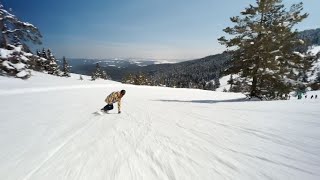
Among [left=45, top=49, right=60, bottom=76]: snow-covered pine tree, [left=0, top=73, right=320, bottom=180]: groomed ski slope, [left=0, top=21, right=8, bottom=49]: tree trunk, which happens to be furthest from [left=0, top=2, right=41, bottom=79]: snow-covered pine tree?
[left=45, top=49, right=60, bottom=76]: snow-covered pine tree

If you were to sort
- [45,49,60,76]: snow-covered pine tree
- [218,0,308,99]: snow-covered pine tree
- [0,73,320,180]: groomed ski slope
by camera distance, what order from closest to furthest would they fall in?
1. [0,73,320,180]: groomed ski slope
2. [218,0,308,99]: snow-covered pine tree
3. [45,49,60,76]: snow-covered pine tree

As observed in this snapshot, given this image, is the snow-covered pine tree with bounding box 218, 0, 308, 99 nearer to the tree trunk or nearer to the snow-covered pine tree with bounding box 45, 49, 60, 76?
the tree trunk

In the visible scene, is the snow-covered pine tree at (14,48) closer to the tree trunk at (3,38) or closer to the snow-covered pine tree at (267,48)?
the tree trunk at (3,38)

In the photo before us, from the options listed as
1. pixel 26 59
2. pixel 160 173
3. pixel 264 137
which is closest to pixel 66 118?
pixel 160 173

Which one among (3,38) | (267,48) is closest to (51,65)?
(3,38)

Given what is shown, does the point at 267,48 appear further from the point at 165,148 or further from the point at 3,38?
the point at 3,38

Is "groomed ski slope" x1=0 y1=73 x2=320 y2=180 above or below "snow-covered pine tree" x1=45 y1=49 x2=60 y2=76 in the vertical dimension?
below

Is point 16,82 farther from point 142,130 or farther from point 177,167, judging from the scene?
point 177,167

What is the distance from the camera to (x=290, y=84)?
61.8 feet

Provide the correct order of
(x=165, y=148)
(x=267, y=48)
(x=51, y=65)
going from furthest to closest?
1. (x=51, y=65)
2. (x=267, y=48)
3. (x=165, y=148)

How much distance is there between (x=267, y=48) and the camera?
1895 cm

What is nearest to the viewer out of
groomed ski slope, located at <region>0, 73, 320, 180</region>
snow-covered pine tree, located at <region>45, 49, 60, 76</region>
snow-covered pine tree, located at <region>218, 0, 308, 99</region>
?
groomed ski slope, located at <region>0, 73, 320, 180</region>

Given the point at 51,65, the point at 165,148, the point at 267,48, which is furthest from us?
the point at 51,65

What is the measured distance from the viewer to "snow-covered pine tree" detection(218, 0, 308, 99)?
18.9 meters
